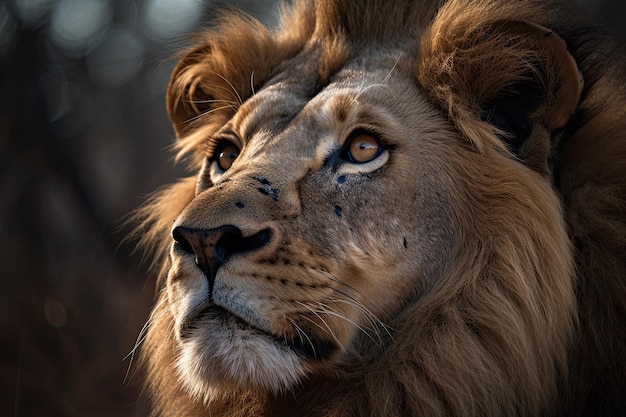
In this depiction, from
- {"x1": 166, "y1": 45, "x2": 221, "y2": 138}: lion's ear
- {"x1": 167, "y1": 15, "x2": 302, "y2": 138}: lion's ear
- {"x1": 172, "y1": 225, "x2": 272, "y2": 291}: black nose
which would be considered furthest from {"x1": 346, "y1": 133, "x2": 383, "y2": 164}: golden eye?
{"x1": 166, "y1": 45, "x2": 221, "y2": 138}: lion's ear

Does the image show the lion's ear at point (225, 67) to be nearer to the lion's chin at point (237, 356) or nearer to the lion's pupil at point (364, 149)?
the lion's pupil at point (364, 149)

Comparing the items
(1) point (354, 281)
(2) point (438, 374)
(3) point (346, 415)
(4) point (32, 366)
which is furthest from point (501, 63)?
(4) point (32, 366)

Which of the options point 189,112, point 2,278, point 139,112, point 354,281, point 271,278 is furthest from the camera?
point 139,112

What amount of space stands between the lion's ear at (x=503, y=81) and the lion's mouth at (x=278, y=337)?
38.0 inches

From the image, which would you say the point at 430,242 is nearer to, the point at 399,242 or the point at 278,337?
the point at 399,242

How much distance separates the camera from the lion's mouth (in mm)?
2492

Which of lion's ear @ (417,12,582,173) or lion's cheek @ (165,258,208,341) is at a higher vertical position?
lion's ear @ (417,12,582,173)

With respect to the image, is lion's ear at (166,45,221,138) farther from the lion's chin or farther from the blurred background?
the lion's chin

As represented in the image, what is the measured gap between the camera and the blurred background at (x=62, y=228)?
6.23 m

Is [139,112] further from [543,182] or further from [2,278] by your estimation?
[543,182]

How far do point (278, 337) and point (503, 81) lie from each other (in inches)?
50.0

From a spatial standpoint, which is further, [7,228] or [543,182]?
[7,228]

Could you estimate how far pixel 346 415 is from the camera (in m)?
2.74

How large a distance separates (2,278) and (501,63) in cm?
576
